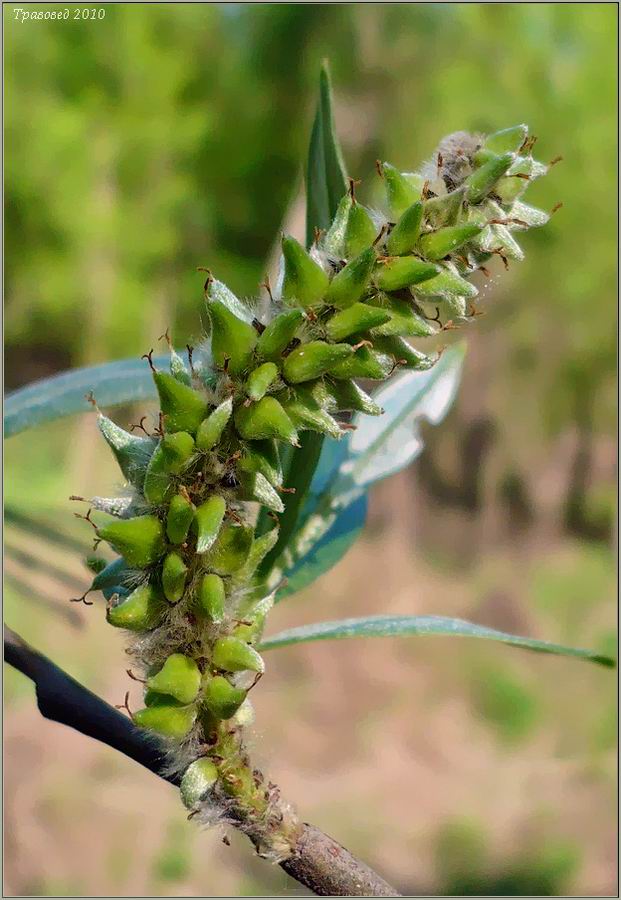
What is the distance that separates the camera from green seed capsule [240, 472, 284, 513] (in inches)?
18.0

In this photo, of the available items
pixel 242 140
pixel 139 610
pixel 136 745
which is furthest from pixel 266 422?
pixel 242 140

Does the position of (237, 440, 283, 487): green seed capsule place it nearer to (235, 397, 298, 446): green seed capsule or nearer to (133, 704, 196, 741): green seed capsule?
(235, 397, 298, 446): green seed capsule

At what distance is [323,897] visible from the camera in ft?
1.69

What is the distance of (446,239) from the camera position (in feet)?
1.44

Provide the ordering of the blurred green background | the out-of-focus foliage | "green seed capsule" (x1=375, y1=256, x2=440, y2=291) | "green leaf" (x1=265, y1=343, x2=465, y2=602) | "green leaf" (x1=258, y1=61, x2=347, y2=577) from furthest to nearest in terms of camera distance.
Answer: the out-of-focus foliage
the blurred green background
"green leaf" (x1=265, y1=343, x2=465, y2=602)
"green leaf" (x1=258, y1=61, x2=347, y2=577)
"green seed capsule" (x1=375, y1=256, x2=440, y2=291)

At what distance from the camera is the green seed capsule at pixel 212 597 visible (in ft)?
1.48

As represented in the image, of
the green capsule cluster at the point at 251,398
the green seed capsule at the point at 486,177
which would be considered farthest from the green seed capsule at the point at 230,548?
the green seed capsule at the point at 486,177

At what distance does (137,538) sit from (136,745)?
156mm

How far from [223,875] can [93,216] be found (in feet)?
23.4

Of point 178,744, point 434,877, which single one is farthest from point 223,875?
point 178,744

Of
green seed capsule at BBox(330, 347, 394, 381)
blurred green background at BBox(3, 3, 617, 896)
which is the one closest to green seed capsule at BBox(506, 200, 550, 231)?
green seed capsule at BBox(330, 347, 394, 381)

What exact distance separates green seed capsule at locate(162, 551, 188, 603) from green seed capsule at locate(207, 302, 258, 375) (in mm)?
105

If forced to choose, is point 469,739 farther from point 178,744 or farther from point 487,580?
point 178,744

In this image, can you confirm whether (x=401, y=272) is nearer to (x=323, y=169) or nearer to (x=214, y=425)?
(x=214, y=425)
